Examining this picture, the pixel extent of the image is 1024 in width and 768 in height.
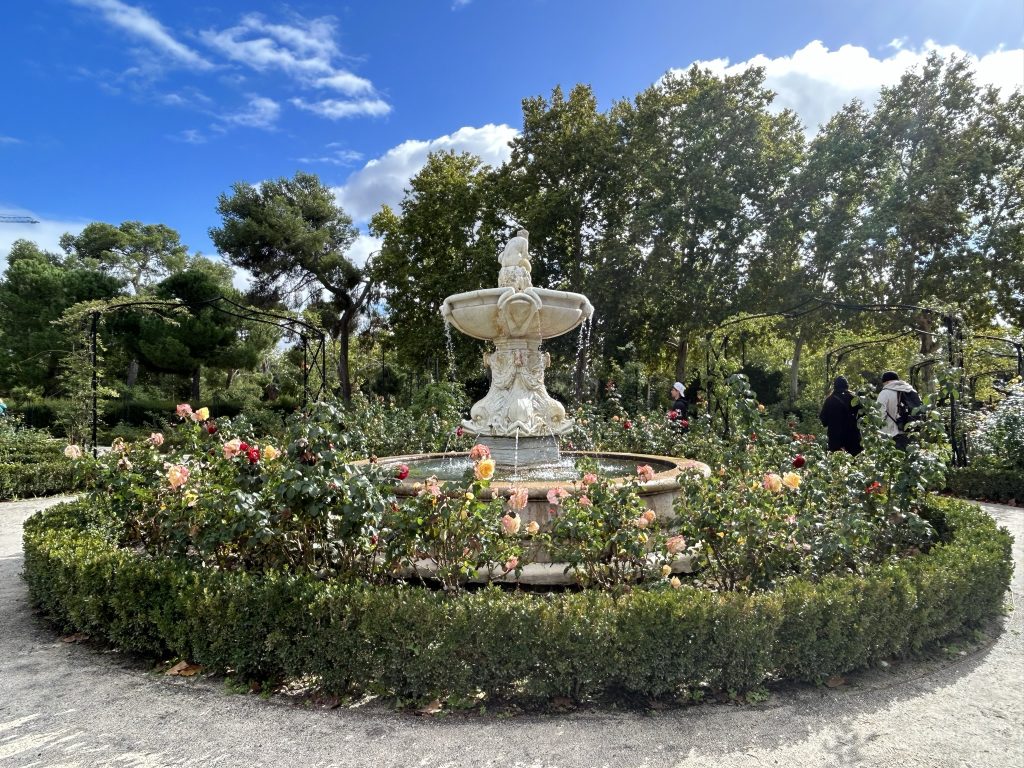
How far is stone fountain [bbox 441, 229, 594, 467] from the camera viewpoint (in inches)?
281

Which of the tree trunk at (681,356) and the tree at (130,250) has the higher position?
the tree at (130,250)

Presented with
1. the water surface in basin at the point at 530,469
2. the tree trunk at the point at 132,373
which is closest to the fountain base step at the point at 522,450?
the water surface in basin at the point at 530,469

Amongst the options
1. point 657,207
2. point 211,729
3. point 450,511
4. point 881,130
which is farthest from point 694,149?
point 211,729

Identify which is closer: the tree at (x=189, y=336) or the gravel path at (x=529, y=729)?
the gravel path at (x=529, y=729)

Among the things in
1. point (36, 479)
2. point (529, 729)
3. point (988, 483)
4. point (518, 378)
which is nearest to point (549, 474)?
point (518, 378)

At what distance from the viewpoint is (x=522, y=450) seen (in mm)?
7355

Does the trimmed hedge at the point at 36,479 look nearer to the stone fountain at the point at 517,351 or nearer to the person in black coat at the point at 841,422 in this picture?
the stone fountain at the point at 517,351

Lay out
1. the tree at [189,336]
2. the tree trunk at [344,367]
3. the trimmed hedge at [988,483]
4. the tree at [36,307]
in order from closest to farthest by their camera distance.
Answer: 1. the trimmed hedge at [988,483]
2. the tree at [189,336]
3. the tree at [36,307]
4. the tree trunk at [344,367]

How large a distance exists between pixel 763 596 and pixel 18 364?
27.2 m

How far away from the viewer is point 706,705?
2.98 m

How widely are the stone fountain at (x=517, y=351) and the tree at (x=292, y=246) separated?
18252 millimetres

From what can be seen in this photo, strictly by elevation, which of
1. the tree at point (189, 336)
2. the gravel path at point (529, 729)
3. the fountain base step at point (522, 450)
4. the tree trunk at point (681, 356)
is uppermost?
the tree at point (189, 336)

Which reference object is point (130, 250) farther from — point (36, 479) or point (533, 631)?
point (533, 631)

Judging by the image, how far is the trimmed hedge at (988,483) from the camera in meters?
8.74
